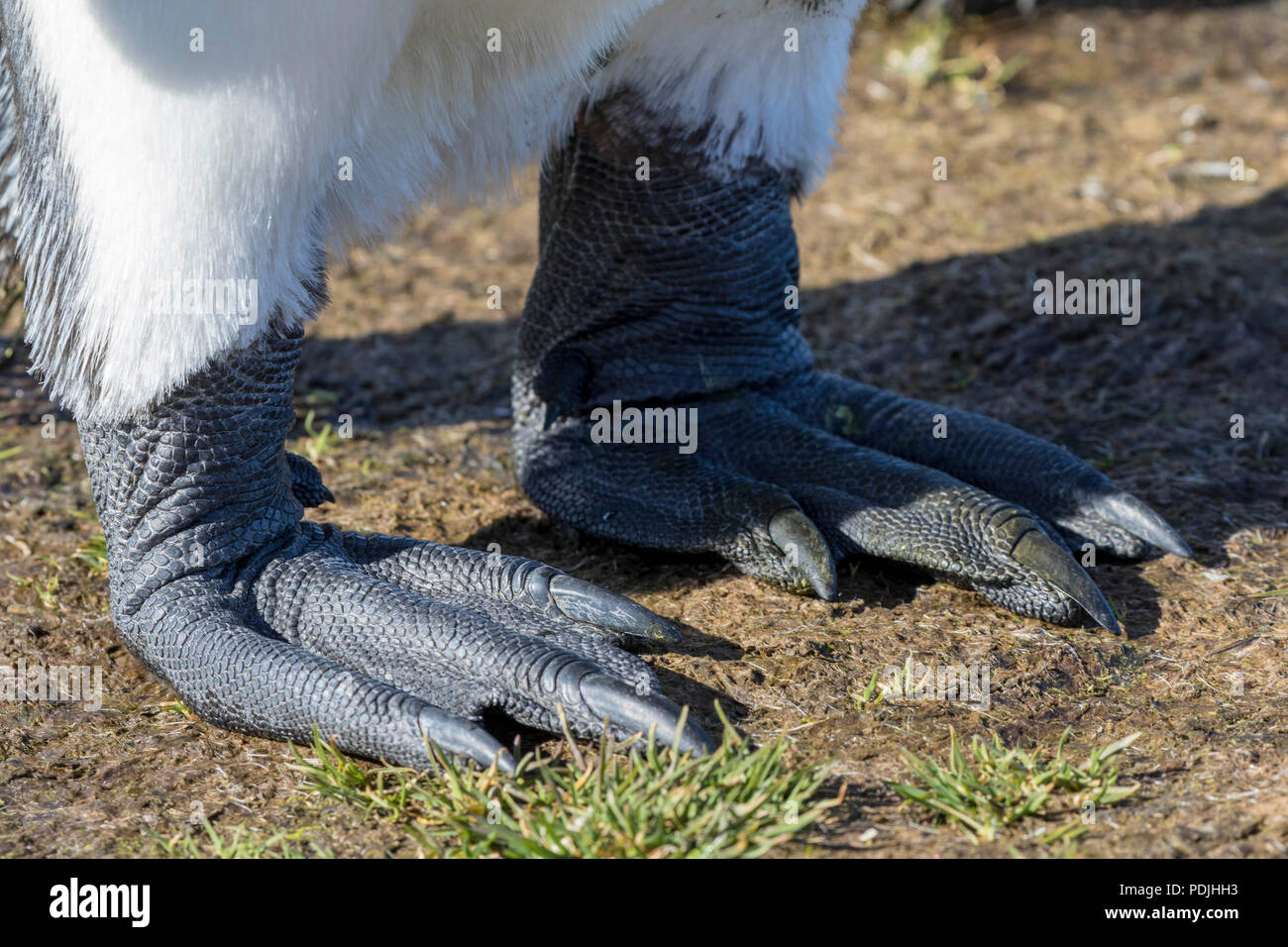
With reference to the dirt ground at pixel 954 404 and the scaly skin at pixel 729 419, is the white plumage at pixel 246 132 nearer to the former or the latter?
the scaly skin at pixel 729 419

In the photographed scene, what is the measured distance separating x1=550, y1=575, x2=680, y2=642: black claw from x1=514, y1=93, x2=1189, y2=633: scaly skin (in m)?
0.30

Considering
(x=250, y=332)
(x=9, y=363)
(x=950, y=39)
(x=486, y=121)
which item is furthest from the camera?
(x=950, y=39)

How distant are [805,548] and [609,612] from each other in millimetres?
370

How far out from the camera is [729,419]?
104 inches

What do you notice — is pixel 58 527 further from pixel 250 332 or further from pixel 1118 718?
pixel 1118 718

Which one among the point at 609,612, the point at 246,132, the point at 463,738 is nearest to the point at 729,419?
the point at 609,612

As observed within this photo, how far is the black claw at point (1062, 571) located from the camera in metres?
2.21

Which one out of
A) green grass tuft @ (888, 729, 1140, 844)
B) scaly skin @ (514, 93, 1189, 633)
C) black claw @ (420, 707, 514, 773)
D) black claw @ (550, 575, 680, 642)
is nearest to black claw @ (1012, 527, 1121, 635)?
scaly skin @ (514, 93, 1189, 633)

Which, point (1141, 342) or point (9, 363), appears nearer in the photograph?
point (1141, 342)

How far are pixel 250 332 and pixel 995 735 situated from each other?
3.91 feet

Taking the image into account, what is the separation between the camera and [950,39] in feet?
18.2

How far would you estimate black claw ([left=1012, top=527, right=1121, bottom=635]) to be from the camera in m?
2.21
